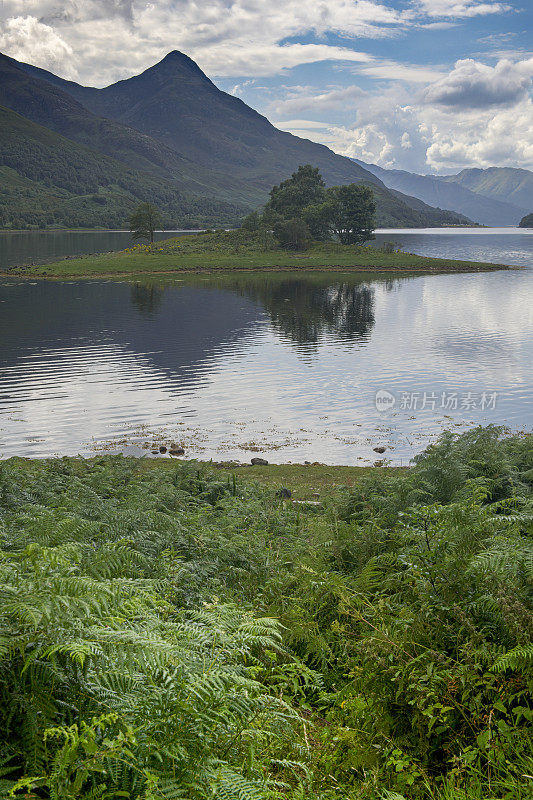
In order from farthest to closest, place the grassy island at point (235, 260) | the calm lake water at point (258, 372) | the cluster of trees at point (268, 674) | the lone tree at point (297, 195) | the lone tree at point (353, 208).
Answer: the lone tree at point (297, 195) → the lone tree at point (353, 208) → the grassy island at point (235, 260) → the calm lake water at point (258, 372) → the cluster of trees at point (268, 674)

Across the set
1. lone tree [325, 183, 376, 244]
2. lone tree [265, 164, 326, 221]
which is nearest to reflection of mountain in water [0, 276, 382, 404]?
lone tree [325, 183, 376, 244]

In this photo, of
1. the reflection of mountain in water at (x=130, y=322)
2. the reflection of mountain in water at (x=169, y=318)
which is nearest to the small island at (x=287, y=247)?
the reflection of mountain in water at (x=169, y=318)

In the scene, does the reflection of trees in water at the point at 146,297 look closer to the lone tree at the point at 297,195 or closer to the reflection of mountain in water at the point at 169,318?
the reflection of mountain in water at the point at 169,318

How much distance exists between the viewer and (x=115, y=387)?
40.7 metres

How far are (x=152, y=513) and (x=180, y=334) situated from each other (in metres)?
50.2

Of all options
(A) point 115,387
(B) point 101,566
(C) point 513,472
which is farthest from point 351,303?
(B) point 101,566

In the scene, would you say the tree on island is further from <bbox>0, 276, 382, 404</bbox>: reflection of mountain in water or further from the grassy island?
<bbox>0, 276, 382, 404</bbox>: reflection of mountain in water

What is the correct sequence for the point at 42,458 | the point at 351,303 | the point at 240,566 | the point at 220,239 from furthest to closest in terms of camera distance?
1. the point at 220,239
2. the point at 351,303
3. the point at 42,458
4. the point at 240,566

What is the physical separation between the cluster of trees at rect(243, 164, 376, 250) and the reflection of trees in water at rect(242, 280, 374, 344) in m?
43.5

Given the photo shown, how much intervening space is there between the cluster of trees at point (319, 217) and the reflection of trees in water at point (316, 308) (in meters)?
43.5

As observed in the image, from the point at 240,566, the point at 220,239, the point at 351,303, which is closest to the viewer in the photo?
the point at 240,566

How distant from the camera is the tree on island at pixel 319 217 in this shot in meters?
152

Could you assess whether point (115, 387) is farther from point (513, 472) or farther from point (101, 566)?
point (101, 566)

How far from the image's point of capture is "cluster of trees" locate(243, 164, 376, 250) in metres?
152
